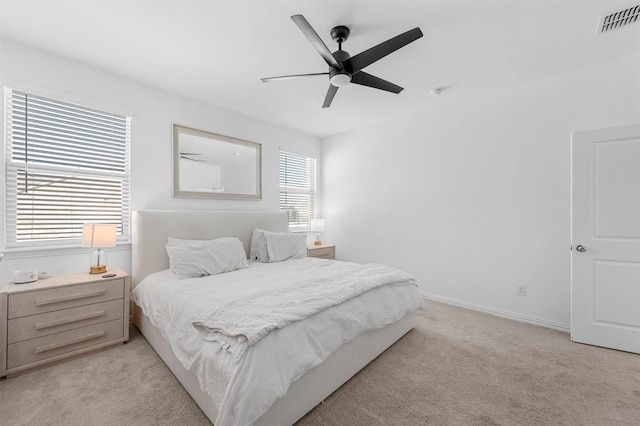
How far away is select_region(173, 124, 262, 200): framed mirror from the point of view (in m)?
3.37

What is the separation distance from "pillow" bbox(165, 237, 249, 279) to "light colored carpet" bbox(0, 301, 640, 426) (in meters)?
0.75

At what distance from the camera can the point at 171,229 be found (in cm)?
304

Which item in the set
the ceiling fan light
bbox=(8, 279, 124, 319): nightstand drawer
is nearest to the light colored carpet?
bbox=(8, 279, 124, 319): nightstand drawer

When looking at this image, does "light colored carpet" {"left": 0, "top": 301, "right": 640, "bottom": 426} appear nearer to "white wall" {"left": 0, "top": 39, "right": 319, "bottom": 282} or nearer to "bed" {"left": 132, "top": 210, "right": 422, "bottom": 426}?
"bed" {"left": 132, "top": 210, "right": 422, "bottom": 426}

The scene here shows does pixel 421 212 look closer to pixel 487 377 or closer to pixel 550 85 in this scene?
pixel 550 85

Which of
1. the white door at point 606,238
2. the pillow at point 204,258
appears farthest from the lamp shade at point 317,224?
the white door at point 606,238

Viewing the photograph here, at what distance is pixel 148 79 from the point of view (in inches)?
117

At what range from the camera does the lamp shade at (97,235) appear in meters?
2.46

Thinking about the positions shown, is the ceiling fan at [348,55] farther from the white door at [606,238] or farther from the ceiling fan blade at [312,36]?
the white door at [606,238]

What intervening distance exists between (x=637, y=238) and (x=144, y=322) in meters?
4.55

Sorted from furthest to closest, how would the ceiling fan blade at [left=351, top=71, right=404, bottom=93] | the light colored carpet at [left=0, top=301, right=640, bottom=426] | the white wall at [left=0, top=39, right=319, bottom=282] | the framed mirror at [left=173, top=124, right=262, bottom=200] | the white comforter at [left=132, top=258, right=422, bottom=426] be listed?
the framed mirror at [left=173, top=124, right=262, bottom=200] < the white wall at [left=0, top=39, right=319, bottom=282] < the ceiling fan blade at [left=351, top=71, right=404, bottom=93] < the light colored carpet at [left=0, top=301, right=640, bottom=426] < the white comforter at [left=132, top=258, right=422, bottom=426]

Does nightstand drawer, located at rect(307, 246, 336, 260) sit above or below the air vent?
below

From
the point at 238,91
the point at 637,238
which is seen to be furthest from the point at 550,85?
the point at 238,91

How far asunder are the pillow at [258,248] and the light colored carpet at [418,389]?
1460mm
